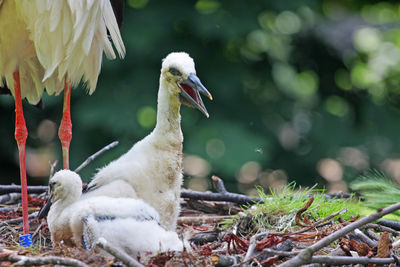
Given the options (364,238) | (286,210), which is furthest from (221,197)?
(364,238)

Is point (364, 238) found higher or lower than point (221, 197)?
higher

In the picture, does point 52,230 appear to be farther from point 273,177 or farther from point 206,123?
→ point 273,177

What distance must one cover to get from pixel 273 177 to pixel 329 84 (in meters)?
1.23

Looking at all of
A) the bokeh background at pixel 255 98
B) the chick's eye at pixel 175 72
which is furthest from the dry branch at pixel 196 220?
the bokeh background at pixel 255 98

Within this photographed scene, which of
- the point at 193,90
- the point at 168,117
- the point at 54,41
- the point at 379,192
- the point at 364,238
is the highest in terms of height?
the point at 54,41

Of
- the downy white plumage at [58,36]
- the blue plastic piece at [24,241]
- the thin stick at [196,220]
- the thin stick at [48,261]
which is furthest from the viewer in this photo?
the thin stick at [196,220]

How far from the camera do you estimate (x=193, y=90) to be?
3.47 metres

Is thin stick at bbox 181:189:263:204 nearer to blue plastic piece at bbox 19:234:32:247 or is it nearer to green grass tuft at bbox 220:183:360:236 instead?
green grass tuft at bbox 220:183:360:236

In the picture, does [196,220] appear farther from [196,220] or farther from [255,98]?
[255,98]

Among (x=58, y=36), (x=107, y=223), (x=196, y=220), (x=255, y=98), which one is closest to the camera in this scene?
(x=107, y=223)

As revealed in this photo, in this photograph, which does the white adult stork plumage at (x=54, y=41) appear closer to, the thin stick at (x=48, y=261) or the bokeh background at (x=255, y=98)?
the thin stick at (x=48, y=261)

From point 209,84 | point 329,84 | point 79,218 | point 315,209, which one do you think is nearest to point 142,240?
point 79,218

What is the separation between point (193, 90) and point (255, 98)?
366 cm

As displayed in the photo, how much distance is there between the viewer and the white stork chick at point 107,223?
113 inches
